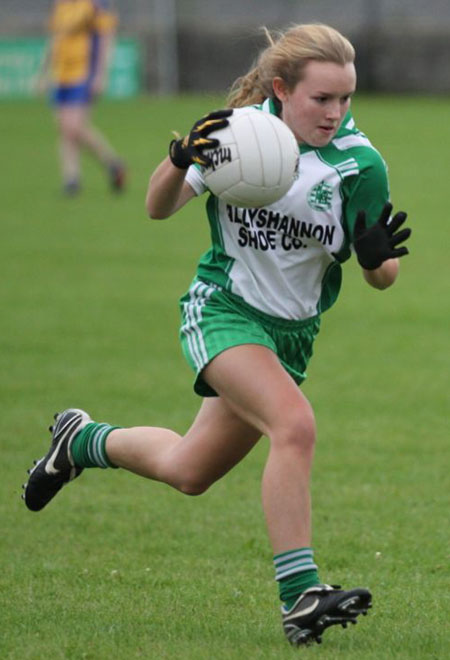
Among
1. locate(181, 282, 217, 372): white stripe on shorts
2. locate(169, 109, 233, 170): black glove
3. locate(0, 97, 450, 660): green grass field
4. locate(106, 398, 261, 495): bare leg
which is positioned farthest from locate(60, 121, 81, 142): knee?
locate(169, 109, 233, 170): black glove

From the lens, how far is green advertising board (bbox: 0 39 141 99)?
29.0 metres

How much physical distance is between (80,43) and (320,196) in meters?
13.4

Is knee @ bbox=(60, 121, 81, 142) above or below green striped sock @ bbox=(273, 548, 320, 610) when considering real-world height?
above

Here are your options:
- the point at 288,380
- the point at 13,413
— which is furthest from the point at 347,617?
the point at 13,413

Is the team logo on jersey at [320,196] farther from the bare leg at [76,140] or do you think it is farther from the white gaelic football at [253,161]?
the bare leg at [76,140]

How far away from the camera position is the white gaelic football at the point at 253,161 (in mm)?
4379

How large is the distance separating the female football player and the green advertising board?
81.6 ft

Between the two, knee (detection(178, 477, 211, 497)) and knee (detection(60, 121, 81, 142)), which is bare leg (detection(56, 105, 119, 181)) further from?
knee (detection(178, 477, 211, 497))

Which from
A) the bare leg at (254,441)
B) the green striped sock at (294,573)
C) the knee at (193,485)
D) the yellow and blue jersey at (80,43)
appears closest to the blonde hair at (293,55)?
the bare leg at (254,441)

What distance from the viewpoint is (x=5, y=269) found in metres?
12.8

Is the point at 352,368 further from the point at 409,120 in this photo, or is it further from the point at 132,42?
the point at 132,42

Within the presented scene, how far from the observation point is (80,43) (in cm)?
1755

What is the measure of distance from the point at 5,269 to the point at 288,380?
8659 millimetres

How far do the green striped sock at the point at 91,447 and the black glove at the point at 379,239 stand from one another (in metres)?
1.29
